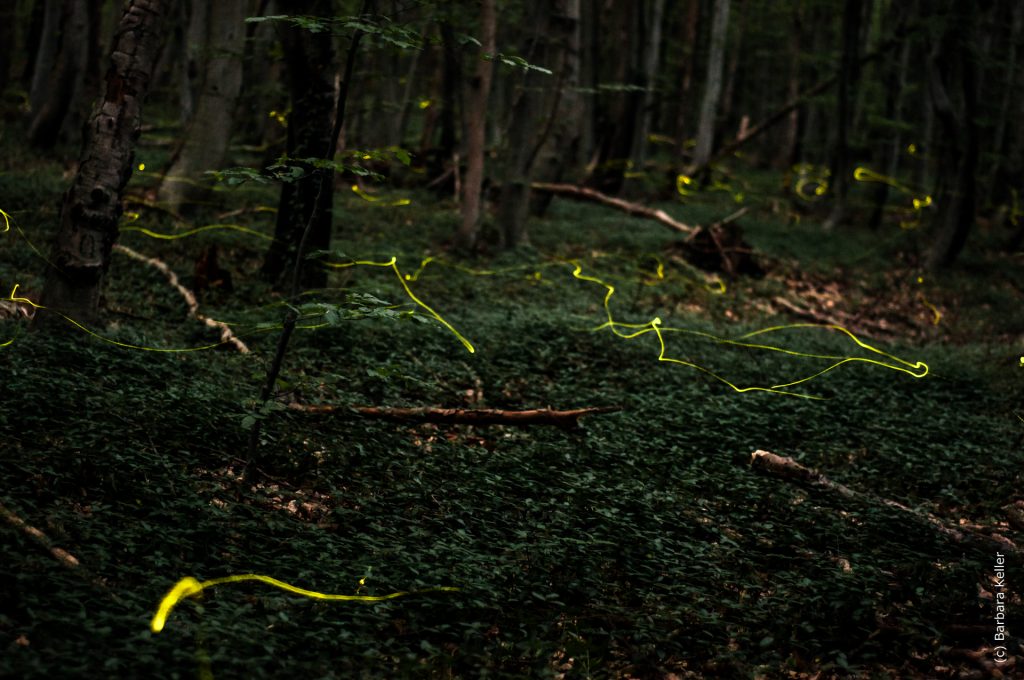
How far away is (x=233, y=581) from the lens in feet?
13.7

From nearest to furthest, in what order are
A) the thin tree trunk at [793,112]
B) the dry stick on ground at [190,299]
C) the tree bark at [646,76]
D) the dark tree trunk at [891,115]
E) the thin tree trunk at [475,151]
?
the dry stick on ground at [190,299] → the thin tree trunk at [475,151] → the dark tree trunk at [891,115] → the tree bark at [646,76] → the thin tree trunk at [793,112]

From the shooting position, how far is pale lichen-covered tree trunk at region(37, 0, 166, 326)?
604 centimetres

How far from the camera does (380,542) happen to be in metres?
4.90

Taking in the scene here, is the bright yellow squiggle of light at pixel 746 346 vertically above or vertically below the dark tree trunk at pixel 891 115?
below

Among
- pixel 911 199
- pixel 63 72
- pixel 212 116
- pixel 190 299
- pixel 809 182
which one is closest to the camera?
pixel 190 299

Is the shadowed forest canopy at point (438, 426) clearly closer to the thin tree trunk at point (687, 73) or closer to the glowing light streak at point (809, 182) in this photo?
the thin tree trunk at point (687, 73)

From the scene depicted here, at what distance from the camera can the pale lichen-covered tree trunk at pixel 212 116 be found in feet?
40.1

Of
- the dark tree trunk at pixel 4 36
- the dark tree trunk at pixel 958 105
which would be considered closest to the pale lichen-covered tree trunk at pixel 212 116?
the dark tree trunk at pixel 4 36

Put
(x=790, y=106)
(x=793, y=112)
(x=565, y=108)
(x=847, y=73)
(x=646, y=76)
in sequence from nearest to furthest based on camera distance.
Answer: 1. (x=565, y=108)
2. (x=847, y=73)
3. (x=790, y=106)
4. (x=646, y=76)
5. (x=793, y=112)

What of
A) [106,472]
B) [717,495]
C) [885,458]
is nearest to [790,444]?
[885,458]

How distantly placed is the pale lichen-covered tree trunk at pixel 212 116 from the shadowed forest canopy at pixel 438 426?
4cm

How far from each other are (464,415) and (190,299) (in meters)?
3.40

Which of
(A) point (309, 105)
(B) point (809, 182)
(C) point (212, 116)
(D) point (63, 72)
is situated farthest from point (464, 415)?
(B) point (809, 182)

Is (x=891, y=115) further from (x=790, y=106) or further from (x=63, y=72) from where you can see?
(x=63, y=72)
